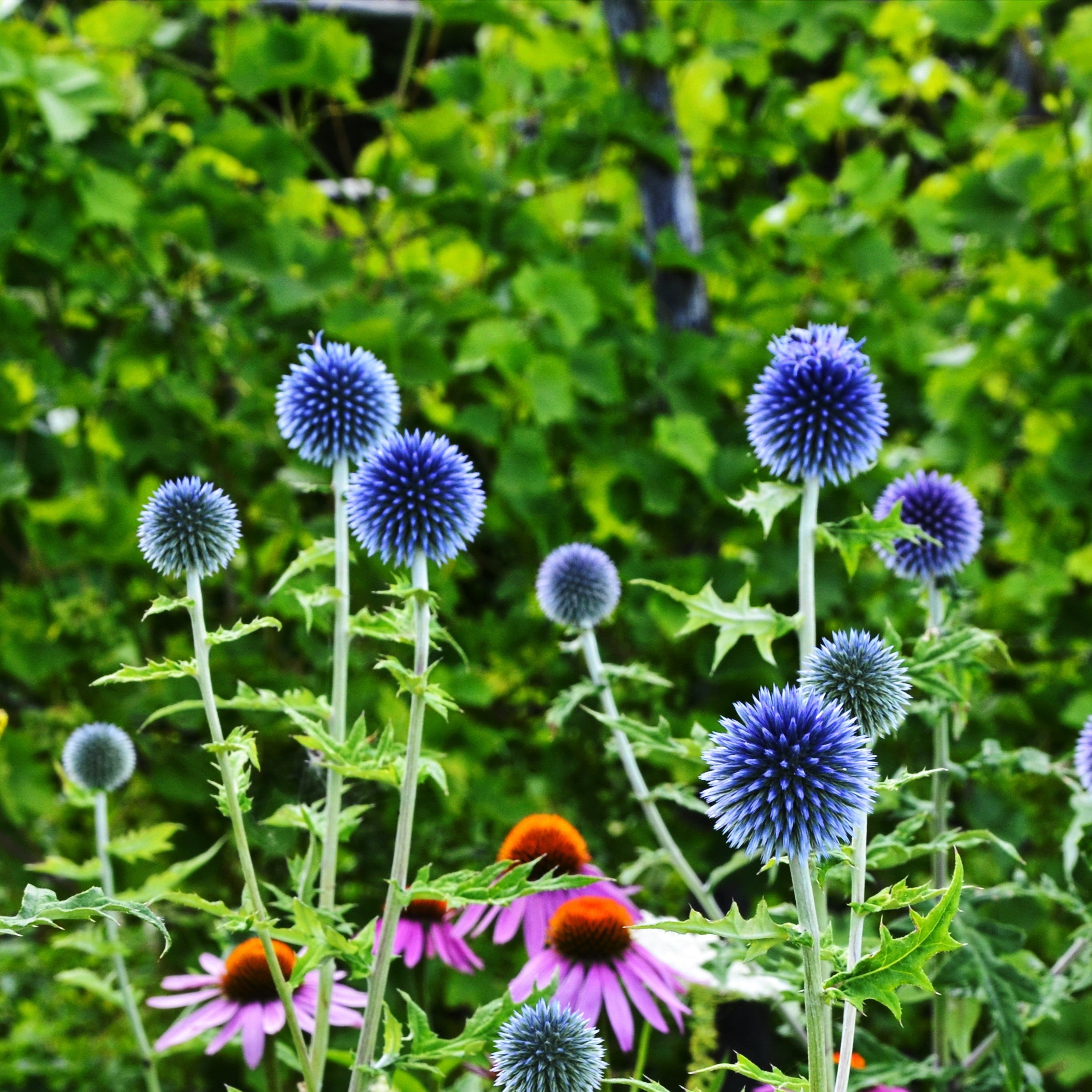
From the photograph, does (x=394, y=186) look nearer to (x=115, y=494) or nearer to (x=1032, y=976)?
(x=115, y=494)

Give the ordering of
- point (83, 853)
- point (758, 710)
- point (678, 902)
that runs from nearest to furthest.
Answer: point (758, 710), point (678, 902), point (83, 853)

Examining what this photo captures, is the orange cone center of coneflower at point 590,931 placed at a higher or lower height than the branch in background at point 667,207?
lower

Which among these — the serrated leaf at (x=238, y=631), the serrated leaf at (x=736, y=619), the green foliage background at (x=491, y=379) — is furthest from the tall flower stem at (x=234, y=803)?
the green foliage background at (x=491, y=379)

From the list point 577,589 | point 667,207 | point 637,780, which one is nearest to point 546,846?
point 637,780

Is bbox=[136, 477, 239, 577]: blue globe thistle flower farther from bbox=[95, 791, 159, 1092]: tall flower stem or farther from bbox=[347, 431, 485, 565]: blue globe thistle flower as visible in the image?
bbox=[95, 791, 159, 1092]: tall flower stem

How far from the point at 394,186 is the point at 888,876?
1.81 meters

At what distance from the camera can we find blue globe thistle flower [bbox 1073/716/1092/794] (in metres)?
1.28

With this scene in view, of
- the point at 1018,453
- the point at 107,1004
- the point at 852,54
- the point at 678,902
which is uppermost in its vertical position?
→ the point at 852,54

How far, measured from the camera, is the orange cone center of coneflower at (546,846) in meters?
1.44

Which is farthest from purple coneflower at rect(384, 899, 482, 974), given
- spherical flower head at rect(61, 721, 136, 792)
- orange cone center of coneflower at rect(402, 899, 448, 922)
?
spherical flower head at rect(61, 721, 136, 792)

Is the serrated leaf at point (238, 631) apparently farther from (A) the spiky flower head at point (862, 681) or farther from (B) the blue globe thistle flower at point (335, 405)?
(A) the spiky flower head at point (862, 681)

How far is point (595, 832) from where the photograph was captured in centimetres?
236

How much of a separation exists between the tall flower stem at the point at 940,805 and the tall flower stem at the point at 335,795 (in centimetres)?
69

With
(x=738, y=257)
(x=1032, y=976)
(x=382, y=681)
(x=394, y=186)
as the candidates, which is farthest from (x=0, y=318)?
(x=1032, y=976)
